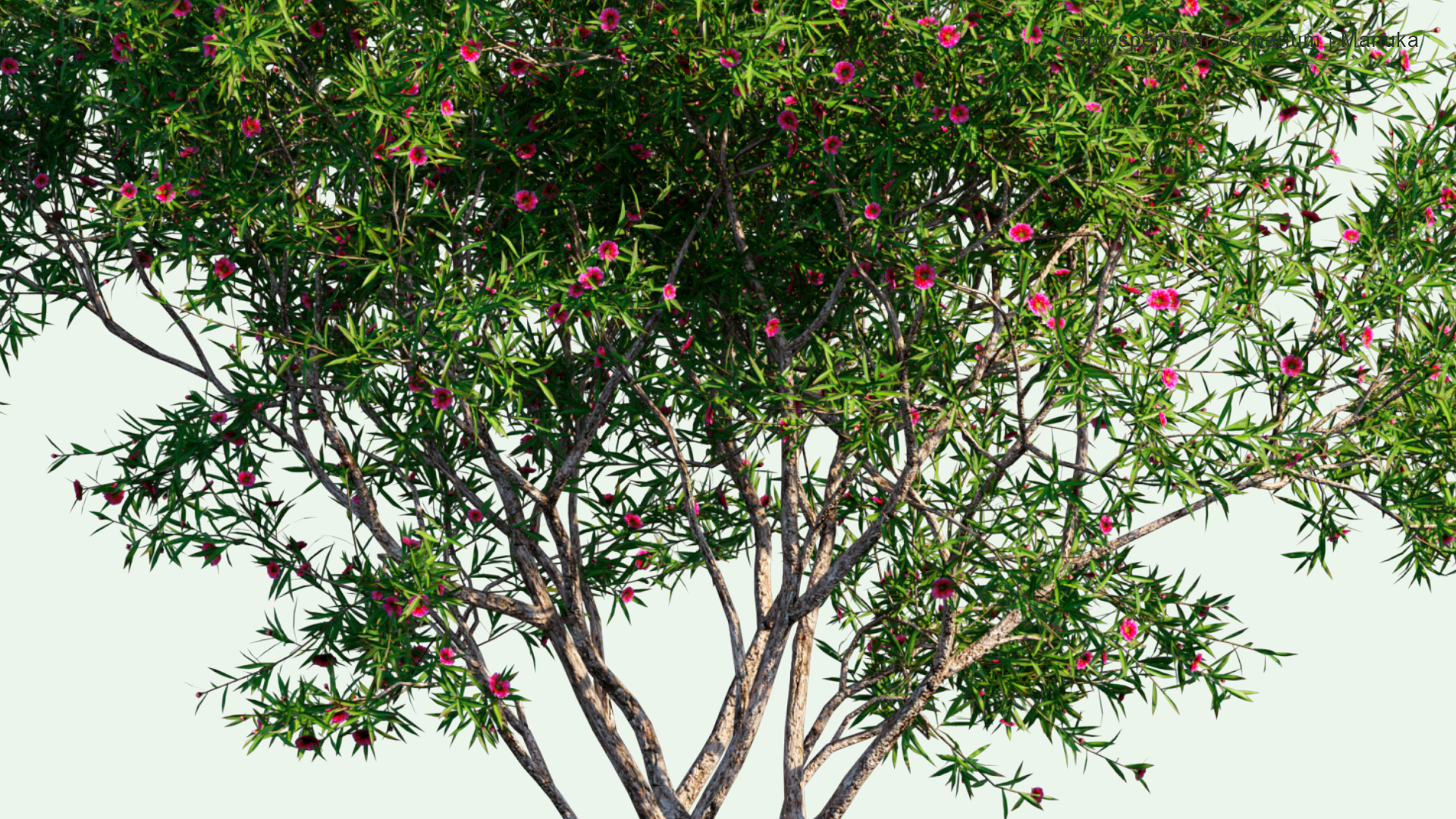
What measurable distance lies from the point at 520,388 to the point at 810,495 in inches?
58.5

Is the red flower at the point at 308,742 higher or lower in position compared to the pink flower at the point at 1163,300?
higher

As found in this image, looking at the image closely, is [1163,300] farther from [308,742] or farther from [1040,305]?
[308,742]

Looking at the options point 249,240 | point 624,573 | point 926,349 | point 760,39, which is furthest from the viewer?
point 624,573

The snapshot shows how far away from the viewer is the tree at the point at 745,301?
5.50m

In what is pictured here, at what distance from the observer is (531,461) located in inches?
276

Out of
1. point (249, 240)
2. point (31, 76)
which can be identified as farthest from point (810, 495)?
point (31, 76)

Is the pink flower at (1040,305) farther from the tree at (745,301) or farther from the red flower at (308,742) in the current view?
the red flower at (308,742)

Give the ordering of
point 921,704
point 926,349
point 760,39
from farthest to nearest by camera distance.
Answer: point 921,704 → point 926,349 → point 760,39

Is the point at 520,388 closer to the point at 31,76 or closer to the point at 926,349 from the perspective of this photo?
the point at 926,349

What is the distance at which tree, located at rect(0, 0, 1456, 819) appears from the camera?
5.50 meters

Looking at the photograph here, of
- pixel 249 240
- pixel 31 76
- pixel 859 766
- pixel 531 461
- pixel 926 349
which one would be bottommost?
pixel 859 766

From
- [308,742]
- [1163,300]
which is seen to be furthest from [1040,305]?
[308,742]

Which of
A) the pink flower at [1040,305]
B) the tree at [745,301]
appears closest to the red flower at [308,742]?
the tree at [745,301]

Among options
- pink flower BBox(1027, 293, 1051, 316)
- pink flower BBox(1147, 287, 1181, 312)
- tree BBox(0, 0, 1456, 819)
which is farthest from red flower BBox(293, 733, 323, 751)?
pink flower BBox(1147, 287, 1181, 312)
